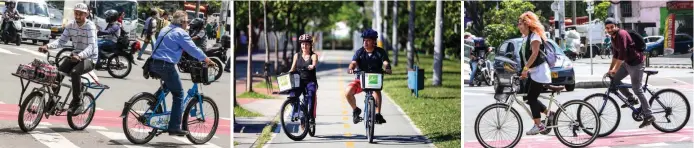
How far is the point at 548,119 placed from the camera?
9.66 m

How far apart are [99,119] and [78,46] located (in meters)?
0.69

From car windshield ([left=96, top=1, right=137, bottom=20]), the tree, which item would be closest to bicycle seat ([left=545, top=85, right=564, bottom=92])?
car windshield ([left=96, top=1, right=137, bottom=20])

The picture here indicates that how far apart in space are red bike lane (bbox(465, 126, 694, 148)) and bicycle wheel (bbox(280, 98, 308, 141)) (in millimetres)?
1490

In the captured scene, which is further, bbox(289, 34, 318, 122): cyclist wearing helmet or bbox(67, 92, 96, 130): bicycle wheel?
bbox(67, 92, 96, 130): bicycle wheel

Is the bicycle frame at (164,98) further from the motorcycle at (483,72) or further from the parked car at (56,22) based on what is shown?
the motorcycle at (483,72)

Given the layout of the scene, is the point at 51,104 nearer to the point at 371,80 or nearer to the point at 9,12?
the point at 9,12

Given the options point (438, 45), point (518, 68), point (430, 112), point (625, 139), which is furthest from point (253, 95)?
point (438, 45)

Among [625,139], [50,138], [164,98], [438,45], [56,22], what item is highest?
[56,22]

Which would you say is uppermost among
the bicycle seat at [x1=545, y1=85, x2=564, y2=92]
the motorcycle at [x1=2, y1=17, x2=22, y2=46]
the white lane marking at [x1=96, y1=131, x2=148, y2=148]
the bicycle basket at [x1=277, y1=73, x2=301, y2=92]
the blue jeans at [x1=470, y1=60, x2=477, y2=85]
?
the motorcycle at [x1=2, y1=17, x2=22, y2=46]

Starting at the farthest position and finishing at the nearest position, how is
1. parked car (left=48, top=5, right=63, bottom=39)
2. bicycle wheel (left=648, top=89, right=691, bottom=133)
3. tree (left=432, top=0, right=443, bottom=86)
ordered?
tree (left=432, top=0, right=443, bottom=86) → bicycle wheel (left=648, top=89, right=691, bottom=133) → parked car (left=48, top=5, right=63, bottom=39)

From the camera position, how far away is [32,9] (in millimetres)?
9281

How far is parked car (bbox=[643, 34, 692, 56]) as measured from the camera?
1017 cm

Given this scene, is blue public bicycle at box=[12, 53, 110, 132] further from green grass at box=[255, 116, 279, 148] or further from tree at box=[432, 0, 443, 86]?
tree at box=[432, 0, 443, 86]

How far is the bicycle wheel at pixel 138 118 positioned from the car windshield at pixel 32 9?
3.61ft
